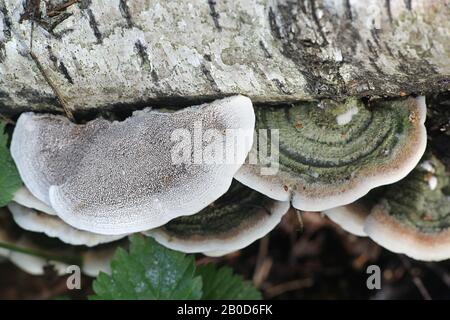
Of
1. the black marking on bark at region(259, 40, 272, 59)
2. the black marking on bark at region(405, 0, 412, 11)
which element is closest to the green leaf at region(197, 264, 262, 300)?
the black marking on bark at region(259, 40, 272, 59)

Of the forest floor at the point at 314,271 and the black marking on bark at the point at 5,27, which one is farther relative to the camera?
the forest floor at the point at 314,271

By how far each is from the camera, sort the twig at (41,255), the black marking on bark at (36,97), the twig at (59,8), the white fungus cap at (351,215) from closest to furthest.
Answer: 1. the twig at (59,8)
2. the black marking on bark at (36,97)
3. the white fungus cap at (351,215)
4. the twig at (41,255)

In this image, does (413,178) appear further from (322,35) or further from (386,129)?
(322,35)

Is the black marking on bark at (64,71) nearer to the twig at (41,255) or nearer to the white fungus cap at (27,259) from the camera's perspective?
the twig at (41,255)

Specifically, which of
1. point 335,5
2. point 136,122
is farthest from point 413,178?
point 136,122

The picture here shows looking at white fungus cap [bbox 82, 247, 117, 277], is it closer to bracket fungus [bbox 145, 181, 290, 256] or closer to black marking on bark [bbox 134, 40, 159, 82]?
bracket fungus [bbox 145, 181, 290, 256]

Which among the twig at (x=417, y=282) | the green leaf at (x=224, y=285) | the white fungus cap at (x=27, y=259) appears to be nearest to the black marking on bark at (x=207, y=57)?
the green leaf at (x=224, y=285)
